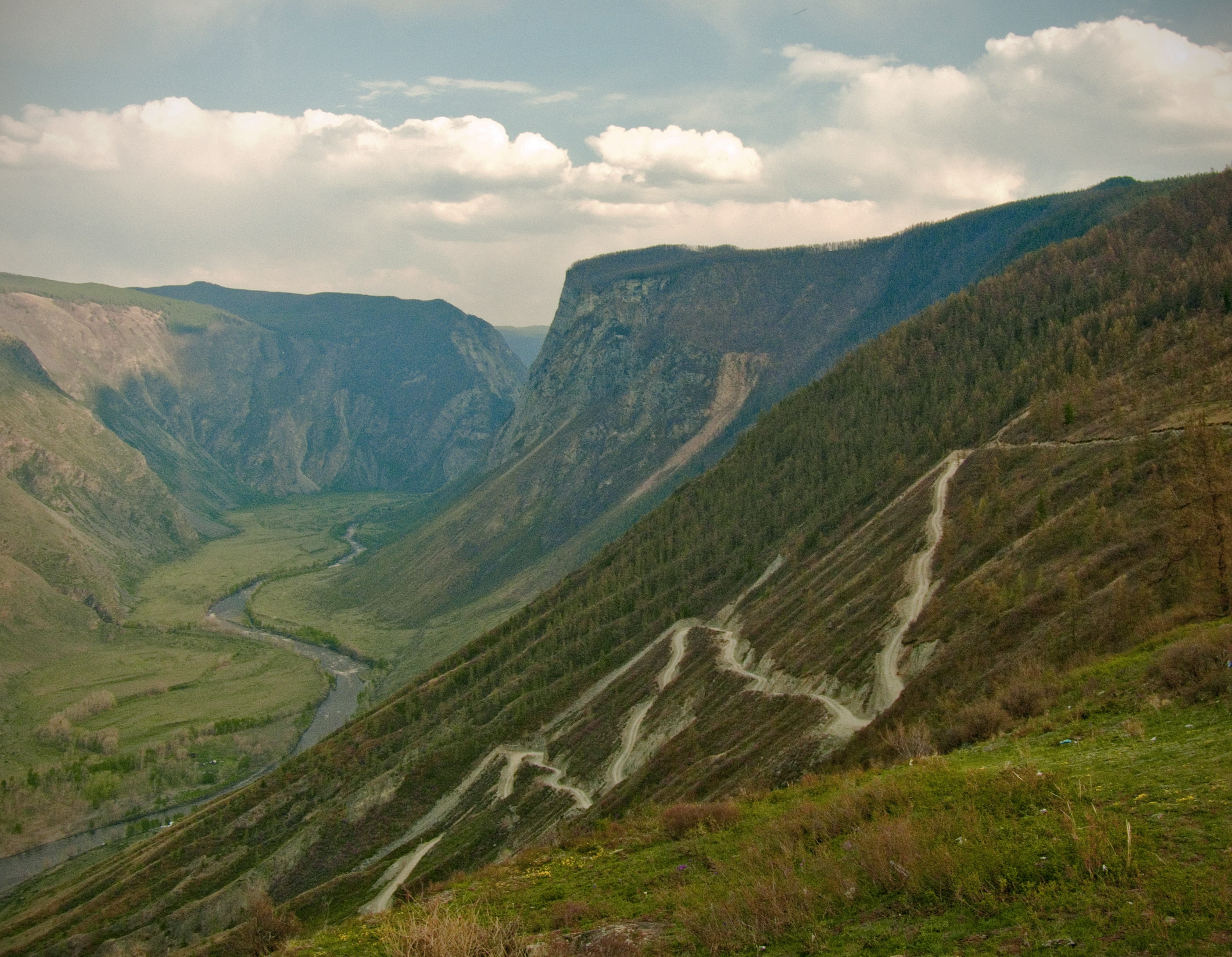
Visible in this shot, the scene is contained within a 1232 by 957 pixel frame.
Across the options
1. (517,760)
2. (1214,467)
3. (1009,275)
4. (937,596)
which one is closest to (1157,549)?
(1214,467)

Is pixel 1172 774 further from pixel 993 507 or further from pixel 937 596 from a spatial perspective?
pixel 993 507

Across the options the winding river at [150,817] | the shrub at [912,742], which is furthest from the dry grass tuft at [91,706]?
the shrub at [912,742]

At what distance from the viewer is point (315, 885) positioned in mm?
81375

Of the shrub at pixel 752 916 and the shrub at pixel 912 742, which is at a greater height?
the shrub at pixel 752 916

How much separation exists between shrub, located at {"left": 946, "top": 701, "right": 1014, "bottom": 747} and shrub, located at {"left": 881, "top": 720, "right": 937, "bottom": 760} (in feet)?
3.89

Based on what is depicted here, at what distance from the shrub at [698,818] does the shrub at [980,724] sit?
10777 millimetres

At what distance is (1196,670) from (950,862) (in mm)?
16291

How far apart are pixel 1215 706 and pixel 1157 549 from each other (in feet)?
83.7

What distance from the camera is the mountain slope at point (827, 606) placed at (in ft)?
178

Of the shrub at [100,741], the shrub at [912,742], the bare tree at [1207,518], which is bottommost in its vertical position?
the shrub at [100,741]

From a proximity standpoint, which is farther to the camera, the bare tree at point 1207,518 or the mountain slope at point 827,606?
the mountain slope at point 827,606

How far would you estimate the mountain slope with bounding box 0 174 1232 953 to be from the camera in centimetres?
5422

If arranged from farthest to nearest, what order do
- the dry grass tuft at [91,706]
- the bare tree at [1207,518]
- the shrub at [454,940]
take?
the dry grass tuft at [91,706] → the bare tree at [1207,518] → the shrub at [454,940]

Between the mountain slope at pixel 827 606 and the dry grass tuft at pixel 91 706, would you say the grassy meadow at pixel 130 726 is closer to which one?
the dry grass tuft at pixel 91 706
